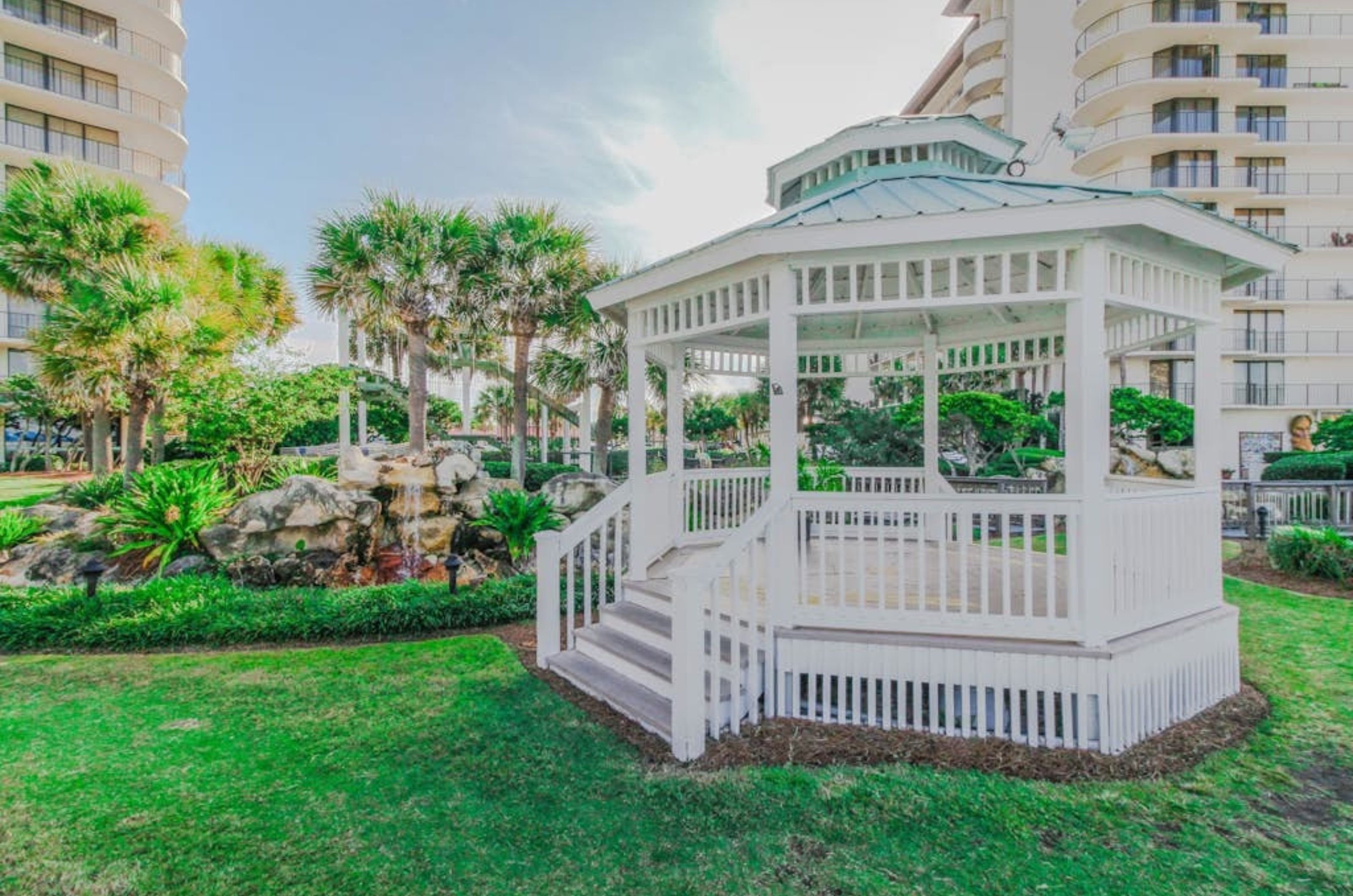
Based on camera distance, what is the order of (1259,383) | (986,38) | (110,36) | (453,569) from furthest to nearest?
(986,38) < (1259,383) < (110,36) < (453,569)

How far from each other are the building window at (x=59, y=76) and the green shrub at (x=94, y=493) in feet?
71.1

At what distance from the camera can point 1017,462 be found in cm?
1795

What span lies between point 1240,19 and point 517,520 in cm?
3563

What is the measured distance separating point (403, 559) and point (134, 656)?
10.1 feet

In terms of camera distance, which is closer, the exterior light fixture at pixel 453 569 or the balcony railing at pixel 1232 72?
the exterior light fixture at pixel 453 569

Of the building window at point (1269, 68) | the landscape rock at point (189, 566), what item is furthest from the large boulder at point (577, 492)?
the building window at point (1269, 68)

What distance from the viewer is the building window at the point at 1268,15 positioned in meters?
25.8

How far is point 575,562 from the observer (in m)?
8.67

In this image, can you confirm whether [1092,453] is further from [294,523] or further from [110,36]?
[110,36]

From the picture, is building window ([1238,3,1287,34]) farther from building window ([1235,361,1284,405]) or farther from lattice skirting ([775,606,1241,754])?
lattice skirting ([775,606,1241,754])

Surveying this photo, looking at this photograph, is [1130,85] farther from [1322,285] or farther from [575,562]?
[575,562]

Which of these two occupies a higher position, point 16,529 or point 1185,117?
point 1185,117

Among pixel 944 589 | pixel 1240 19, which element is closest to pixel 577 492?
pixel 944 589

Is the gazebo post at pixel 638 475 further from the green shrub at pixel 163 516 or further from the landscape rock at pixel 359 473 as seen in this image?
the green shrub at pixel 163 516
